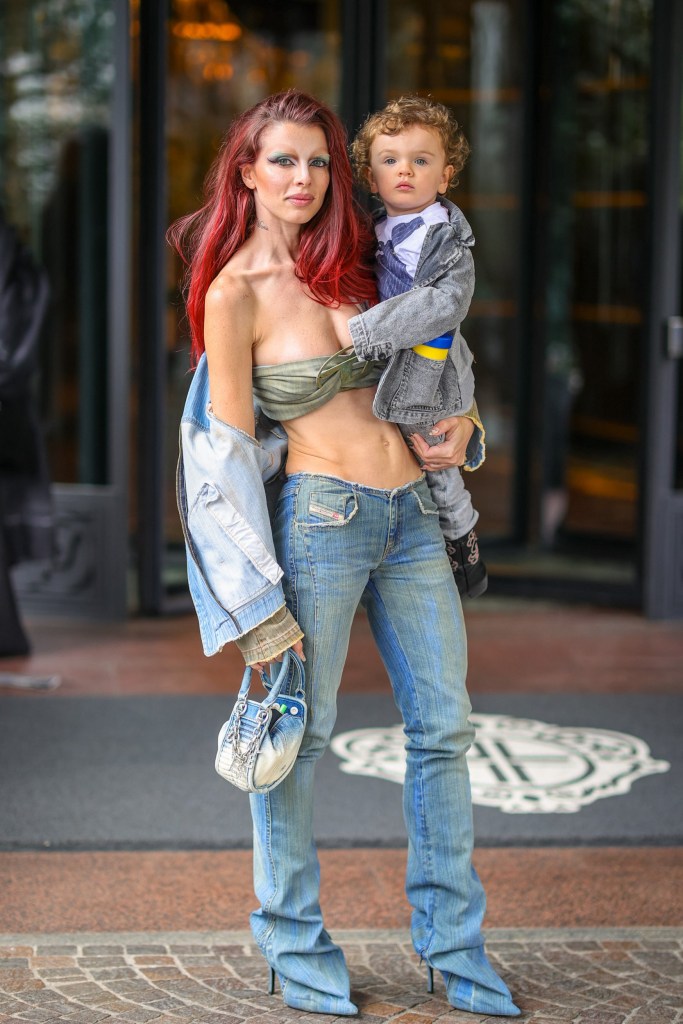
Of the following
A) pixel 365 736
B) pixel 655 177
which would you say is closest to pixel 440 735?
pixel 365 736

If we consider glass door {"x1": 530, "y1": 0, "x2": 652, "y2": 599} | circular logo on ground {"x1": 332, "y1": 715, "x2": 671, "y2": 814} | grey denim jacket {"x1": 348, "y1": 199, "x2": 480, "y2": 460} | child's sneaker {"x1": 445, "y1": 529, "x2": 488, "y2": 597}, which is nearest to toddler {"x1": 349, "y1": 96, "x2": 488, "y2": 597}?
grey denim jacket {"x1": 348, "y1": 199, "x2": 480, "y2": 460}

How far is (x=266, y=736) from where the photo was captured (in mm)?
2607

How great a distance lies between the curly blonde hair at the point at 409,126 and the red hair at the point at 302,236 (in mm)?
45

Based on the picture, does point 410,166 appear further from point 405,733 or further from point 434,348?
point 405,733

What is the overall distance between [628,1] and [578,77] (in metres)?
0.48

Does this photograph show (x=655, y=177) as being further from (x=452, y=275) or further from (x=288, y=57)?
(x=452, y=275)

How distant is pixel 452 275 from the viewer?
2.65 m

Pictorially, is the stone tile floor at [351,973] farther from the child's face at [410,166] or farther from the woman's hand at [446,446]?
the child's face at [410,166]

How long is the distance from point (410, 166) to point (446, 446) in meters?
0.54

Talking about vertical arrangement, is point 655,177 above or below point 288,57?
below

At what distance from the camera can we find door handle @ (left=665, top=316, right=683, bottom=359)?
6.27m

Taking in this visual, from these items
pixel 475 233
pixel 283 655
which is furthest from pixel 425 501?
pixel 475 233

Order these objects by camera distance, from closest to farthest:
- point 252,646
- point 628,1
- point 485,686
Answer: point 252,646, point 485,686, point 628,1

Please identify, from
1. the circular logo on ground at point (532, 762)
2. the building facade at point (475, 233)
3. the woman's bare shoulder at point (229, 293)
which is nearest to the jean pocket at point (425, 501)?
the woman's bare shoulder at point (229, 293)
